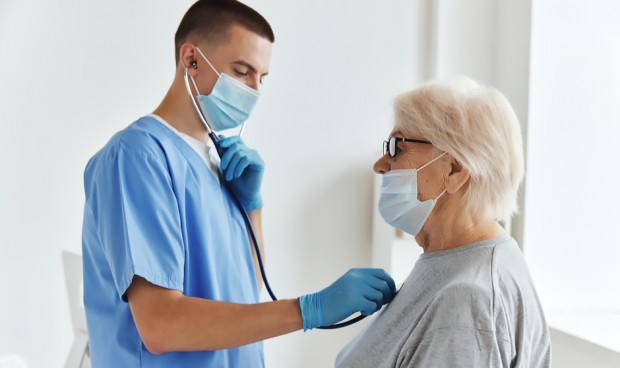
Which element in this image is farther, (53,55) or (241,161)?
(53,55)

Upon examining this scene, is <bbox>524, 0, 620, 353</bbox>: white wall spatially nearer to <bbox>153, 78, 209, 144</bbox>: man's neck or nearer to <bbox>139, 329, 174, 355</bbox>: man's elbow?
<bbox>153, 78, 209, 144</bbox>: man's neck

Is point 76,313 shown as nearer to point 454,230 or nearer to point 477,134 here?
point 454,230

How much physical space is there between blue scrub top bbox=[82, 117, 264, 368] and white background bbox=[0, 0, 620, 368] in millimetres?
1009

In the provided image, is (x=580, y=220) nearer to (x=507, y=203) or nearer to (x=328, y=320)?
(x=507, y=203)

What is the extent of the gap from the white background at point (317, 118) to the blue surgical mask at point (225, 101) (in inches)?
37.5

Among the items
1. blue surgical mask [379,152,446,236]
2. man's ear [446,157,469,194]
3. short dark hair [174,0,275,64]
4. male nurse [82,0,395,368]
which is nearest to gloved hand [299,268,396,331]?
male nurse [82,0,395,368]

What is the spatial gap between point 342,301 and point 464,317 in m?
0.27

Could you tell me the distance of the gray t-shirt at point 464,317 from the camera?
3.28 feet

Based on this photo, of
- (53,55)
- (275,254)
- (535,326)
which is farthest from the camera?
(275,254)

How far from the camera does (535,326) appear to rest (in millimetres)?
1118

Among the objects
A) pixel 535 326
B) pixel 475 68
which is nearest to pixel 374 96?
pixel 475 68

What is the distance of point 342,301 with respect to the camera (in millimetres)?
1201

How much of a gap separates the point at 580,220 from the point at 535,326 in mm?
1376

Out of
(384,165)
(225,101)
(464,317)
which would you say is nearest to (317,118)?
(225,101)
